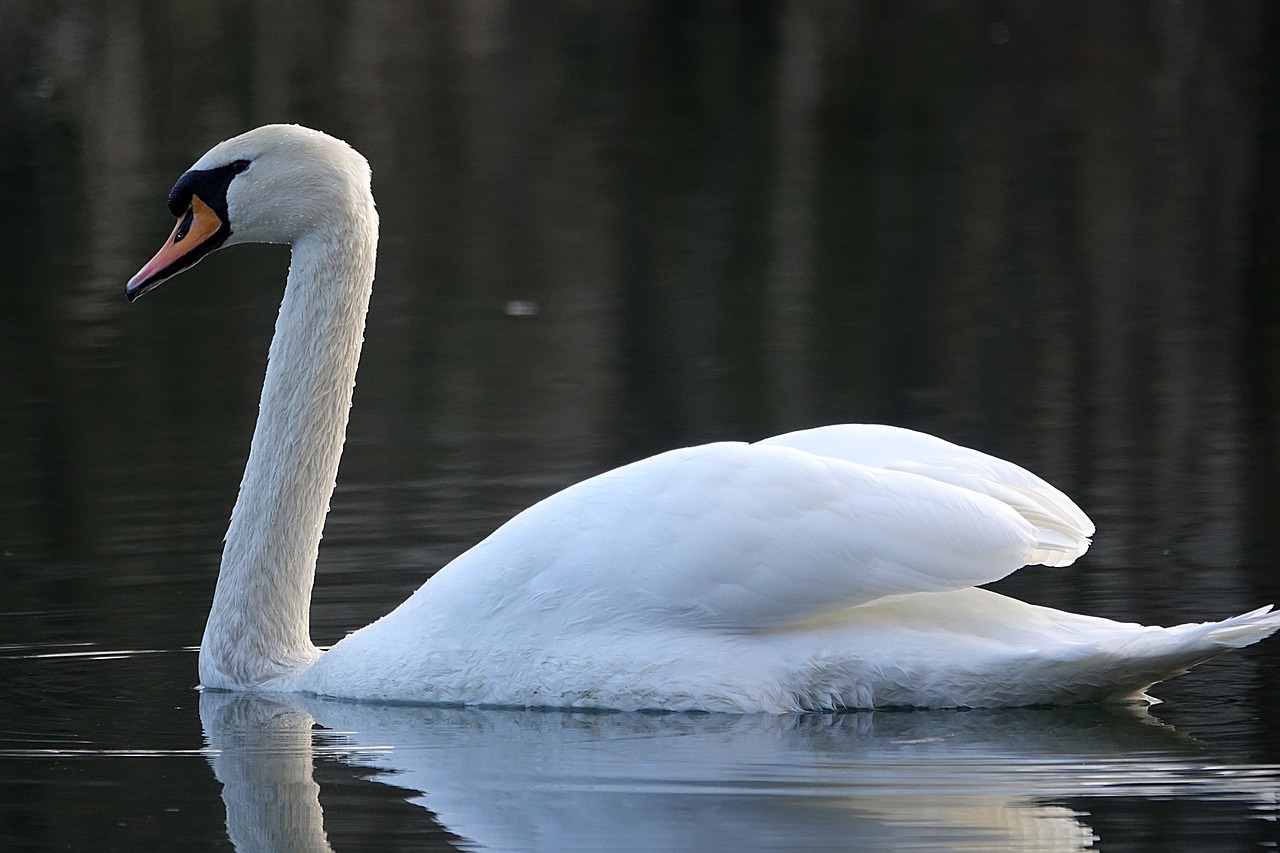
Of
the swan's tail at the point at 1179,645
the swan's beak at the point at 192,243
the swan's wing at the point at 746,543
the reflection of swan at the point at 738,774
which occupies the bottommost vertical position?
the reflection of swan at the point at 738,774

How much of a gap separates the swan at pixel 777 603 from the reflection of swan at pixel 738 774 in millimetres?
87

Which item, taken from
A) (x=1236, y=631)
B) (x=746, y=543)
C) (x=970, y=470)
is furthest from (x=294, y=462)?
(x=1236, y=631)

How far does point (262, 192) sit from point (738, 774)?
7.94 ft

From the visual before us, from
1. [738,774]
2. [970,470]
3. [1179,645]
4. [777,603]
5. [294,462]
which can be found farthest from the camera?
[294,462]

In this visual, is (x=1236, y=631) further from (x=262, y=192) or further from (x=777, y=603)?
(x=262, y=192)

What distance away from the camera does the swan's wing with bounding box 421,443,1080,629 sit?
5.79m

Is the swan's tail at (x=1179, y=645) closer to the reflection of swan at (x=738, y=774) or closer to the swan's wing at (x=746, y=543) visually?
the reflection of swan at (x=738, y=774)

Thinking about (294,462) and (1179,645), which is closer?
(1179,645)

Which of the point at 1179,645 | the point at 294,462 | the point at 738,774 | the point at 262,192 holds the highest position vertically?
the point at 262,192

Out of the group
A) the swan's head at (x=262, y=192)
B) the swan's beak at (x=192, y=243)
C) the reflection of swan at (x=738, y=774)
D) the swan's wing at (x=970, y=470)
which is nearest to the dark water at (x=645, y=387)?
the reflection of swan at (x=738, y=774)

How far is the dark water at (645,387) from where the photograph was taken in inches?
212

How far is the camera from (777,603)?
19.2 feet

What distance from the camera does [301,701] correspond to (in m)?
6.61

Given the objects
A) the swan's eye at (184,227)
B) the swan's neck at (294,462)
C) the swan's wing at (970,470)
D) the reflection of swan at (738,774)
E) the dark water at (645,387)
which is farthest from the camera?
the swan's eye at (184,227)
